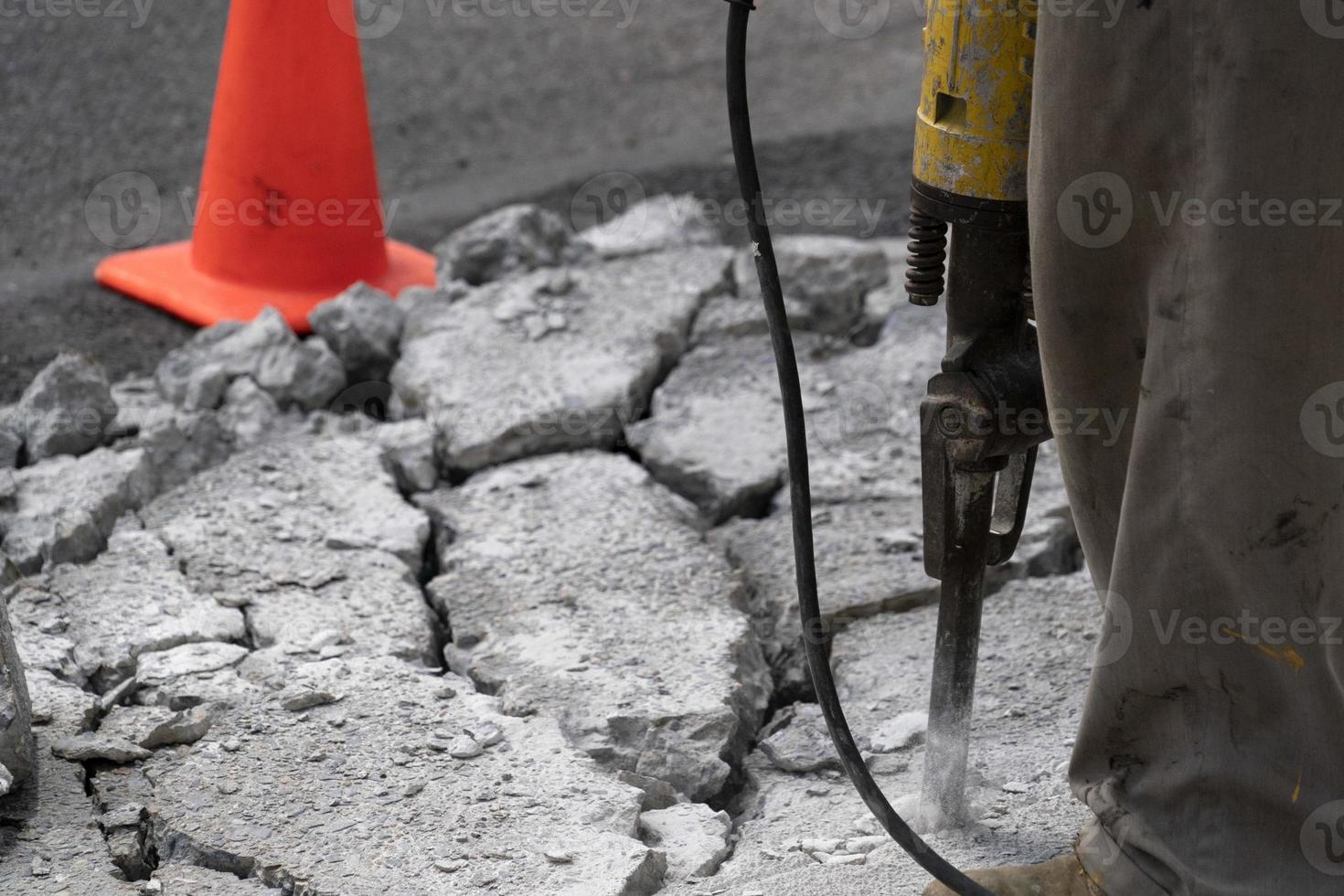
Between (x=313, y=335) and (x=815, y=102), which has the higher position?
(x=815, y=102)

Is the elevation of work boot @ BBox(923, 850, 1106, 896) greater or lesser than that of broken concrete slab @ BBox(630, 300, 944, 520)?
lesser

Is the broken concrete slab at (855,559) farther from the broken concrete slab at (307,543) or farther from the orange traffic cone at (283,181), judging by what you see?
the orange traffic cone at (283,181)

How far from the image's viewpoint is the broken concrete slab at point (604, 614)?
1865 mm

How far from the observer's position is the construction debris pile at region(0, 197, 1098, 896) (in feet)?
5.44

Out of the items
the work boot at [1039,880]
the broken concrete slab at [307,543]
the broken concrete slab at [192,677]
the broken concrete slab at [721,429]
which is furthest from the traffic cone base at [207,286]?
the work boot at [1039,880]

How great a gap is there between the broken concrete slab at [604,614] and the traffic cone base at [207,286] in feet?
2.89

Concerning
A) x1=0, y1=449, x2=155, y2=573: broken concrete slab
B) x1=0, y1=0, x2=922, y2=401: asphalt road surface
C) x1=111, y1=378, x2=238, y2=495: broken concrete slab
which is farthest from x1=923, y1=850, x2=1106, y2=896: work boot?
x1=0, y1=0, x2=922, y2=401: asphalt road surface

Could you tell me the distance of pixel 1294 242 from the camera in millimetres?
1187

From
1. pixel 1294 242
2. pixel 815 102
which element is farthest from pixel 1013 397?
pixel 815 102

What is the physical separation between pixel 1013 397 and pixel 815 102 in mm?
3426

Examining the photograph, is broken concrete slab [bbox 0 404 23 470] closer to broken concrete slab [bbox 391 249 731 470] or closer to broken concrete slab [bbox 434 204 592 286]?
broken concrete slab [bbox 391 249 731 470]

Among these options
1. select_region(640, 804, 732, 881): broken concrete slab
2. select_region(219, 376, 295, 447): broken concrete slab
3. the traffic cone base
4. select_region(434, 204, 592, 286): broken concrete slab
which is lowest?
select_region(640, 804, 732, 881): broken concrete slab

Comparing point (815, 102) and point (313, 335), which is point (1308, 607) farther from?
point (815, 102)

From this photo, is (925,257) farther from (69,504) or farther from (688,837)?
(69,504)
